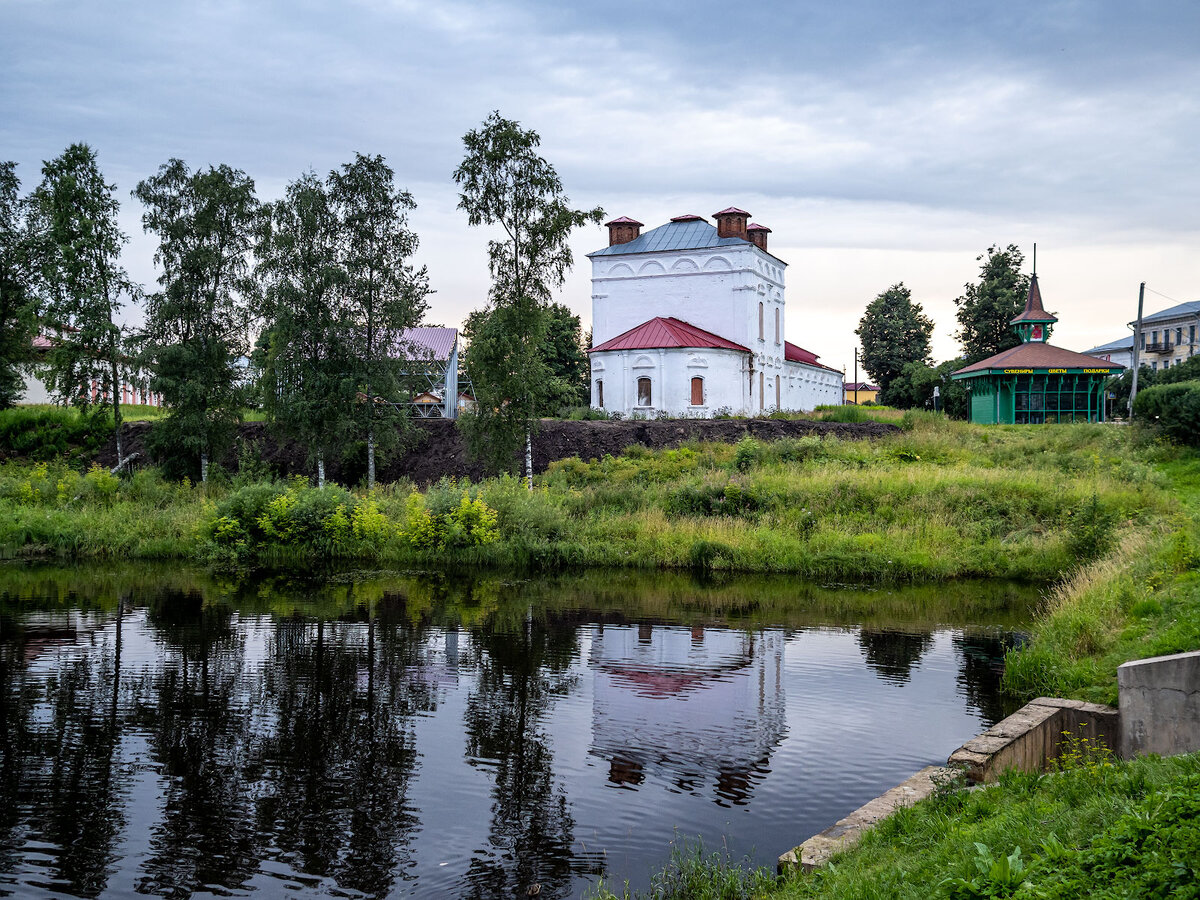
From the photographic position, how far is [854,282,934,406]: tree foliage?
63906mm

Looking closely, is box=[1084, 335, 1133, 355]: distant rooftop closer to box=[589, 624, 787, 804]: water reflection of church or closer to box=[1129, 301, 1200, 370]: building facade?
→ box=[1129, 301, 1200, 370]: building facade

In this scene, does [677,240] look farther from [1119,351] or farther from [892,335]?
[1119,351]

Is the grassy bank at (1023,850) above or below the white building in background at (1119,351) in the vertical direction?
below

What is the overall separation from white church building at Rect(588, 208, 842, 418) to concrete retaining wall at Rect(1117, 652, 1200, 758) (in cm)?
3374

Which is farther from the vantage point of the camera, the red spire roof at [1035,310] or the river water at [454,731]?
the red spire roof at [1035,310]

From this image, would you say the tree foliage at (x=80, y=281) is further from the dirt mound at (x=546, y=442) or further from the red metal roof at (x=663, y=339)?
the red metal roof at (x=663, y=339)

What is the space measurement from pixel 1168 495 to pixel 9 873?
21.0 meters

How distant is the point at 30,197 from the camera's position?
3434cm

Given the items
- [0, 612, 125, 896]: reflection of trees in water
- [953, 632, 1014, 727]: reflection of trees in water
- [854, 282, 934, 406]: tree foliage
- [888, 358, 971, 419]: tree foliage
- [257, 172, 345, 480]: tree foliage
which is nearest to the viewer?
[0, 612, 125, 896]: reflection of trees in water

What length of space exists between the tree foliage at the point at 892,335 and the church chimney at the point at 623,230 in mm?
23967

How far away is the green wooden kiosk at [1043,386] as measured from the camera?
4116 cm

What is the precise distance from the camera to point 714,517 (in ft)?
76.8

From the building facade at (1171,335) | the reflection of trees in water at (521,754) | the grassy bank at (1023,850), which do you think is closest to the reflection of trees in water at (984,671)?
the grassy bank at (1023,850)

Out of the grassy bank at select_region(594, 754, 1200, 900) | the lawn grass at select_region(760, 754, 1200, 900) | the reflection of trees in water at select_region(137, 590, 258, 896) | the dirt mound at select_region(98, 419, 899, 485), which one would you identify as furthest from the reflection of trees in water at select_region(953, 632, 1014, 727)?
the dirt mound at select_region(98, 419, 899, 485)
